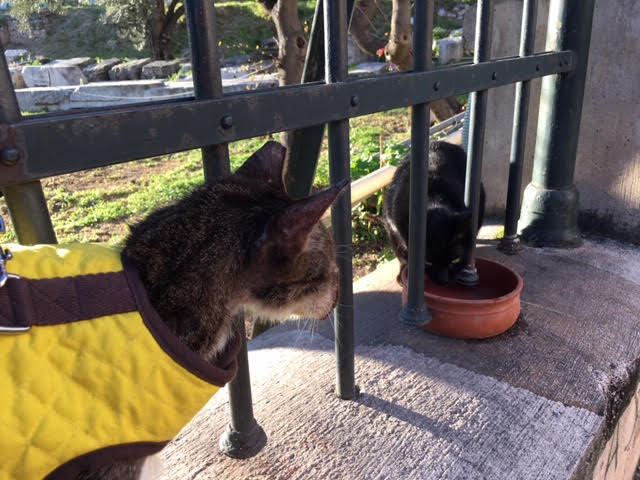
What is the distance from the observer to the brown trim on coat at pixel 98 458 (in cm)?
111

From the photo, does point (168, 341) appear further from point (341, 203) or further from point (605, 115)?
point (605, 115)

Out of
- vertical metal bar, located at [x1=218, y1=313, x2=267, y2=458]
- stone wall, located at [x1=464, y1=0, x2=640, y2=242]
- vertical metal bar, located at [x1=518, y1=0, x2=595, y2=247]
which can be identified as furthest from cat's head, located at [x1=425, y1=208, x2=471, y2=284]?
vertical metal bar, located at [x1=218, y1=313, x2=267, y2=458]

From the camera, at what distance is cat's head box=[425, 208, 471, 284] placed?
3.40 m

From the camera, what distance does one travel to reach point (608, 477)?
246cm

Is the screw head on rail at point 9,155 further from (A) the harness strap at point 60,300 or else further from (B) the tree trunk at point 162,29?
(B) the tree trunk at point 162,29

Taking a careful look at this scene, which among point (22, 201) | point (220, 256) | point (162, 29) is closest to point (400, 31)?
point (220, 256)

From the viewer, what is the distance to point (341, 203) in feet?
6.22

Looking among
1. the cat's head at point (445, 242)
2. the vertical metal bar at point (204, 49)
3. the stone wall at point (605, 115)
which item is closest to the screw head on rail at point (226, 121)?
the vertical metal bar at point (204, 49)

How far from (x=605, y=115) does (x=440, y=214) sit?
48.6 inches

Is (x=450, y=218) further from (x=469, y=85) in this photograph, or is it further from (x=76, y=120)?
(x=76, y=120)

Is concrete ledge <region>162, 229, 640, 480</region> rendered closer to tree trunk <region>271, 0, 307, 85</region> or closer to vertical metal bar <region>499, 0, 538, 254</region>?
vertical metal bar <region>499, 0, 538, 254</region>

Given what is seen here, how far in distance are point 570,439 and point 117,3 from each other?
21.3 metres

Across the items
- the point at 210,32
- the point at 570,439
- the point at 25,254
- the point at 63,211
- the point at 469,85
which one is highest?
the point at 210,32

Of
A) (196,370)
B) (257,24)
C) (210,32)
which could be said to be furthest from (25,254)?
(257,24)
